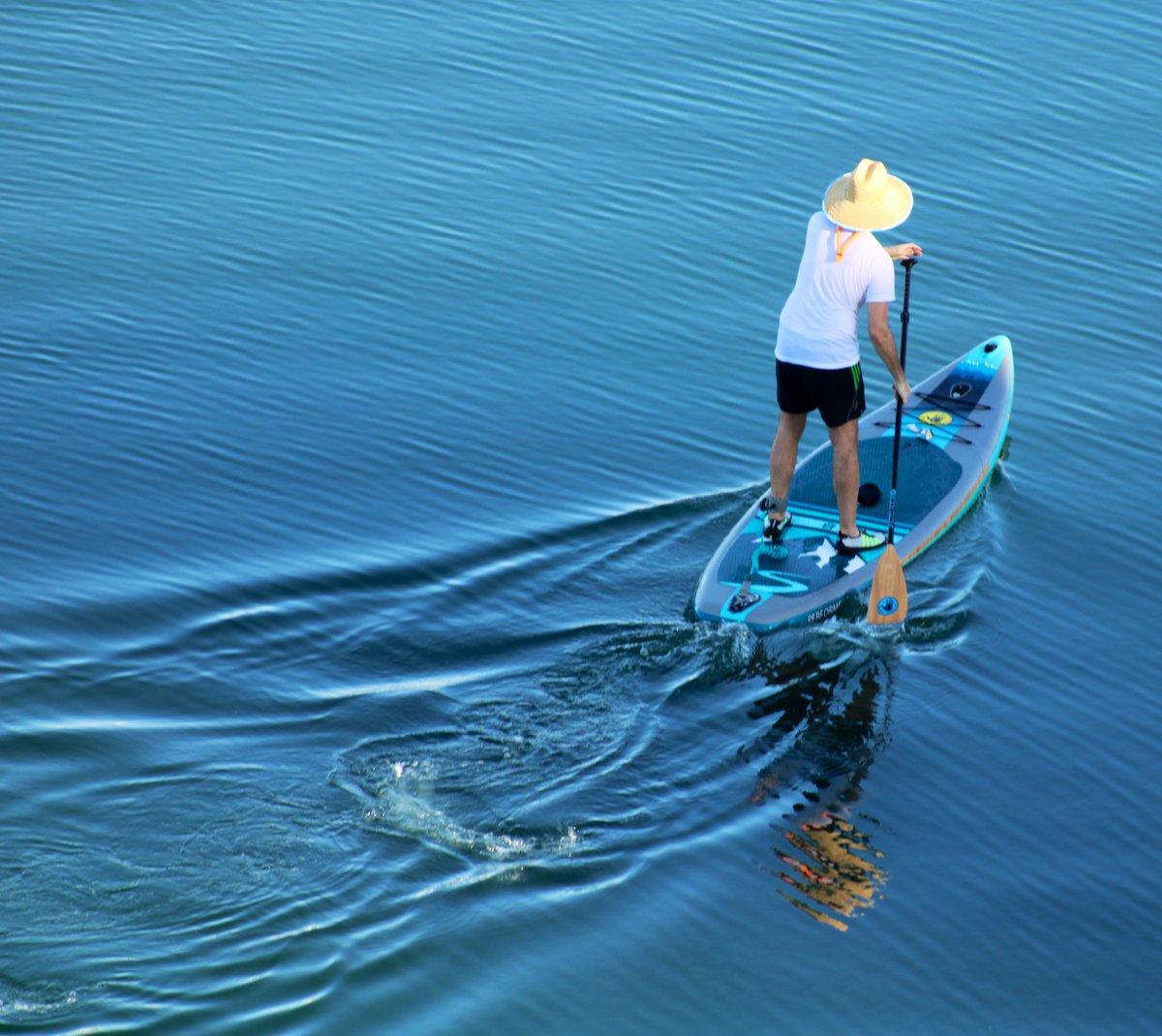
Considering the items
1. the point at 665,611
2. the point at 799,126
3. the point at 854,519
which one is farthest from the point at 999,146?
the point at 665,611

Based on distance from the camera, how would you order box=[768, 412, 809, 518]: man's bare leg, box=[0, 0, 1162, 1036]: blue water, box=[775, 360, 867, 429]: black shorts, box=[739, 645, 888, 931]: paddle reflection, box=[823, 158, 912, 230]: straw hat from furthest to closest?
1. box=[768, 412, 809, 518]: man's bare leg
2. box=[775, 360, 867, 429]: black shorts
3. box=[823, 158, 912, 230]: straw hat
4. box=[739, 645, 888, 931]: paddle reflection
5. box=[0, 0, 1162, 1036]: blue water

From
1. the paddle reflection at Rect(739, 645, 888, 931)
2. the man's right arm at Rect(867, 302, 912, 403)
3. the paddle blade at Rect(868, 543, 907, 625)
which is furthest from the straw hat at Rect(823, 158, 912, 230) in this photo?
the paddle reflection at Rect(739, 645, 888, 931)

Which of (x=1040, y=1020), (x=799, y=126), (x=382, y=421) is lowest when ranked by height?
(x=1040, y=1020)

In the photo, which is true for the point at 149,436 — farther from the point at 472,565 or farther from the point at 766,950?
the point at 766,950

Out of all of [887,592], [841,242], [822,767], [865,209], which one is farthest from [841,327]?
[822,767]

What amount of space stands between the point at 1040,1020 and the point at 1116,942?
0.64 m

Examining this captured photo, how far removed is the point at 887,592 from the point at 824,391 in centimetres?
112

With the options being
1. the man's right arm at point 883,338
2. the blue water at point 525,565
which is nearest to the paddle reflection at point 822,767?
the blue water at point 525,565

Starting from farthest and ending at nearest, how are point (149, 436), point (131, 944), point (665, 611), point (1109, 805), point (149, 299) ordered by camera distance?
point (149, 299) < point (149, 436) < point (665, 611) < point (1109, 805) < point (131, 944)

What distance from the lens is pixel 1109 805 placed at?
746 centimetres

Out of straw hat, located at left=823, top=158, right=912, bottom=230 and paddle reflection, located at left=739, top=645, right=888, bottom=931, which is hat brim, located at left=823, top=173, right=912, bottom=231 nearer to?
straw hat, located at left=823, top=158, right=912, bottom=230

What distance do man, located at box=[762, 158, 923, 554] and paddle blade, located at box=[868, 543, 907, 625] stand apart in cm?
50

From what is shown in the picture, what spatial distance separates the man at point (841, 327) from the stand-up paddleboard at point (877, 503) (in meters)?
0.18

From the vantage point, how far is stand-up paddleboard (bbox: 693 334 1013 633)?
8.48m
